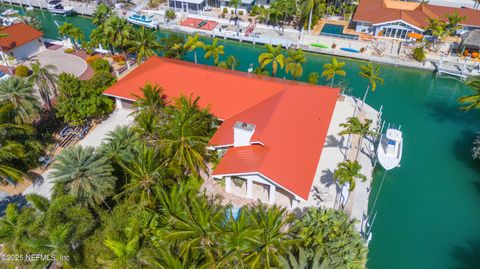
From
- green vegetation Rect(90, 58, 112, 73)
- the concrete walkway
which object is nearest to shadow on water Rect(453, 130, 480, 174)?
the concrete walkway

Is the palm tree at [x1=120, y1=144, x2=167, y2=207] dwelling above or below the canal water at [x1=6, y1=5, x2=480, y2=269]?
above

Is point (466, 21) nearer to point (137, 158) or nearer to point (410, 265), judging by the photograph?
point (410, 265)

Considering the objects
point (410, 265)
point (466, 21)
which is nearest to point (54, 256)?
point (410, 265)

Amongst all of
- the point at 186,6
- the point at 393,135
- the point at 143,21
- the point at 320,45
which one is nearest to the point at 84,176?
the point at 393,135

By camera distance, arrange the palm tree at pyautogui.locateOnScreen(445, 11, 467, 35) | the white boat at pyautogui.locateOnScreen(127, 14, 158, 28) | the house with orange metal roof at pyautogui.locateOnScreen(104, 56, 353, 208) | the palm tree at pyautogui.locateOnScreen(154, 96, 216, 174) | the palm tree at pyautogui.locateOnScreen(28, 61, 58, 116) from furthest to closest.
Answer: the white boat at pyautogui.locateOnScreen(127, 14, 158, 28), the palm tree at pyautogui.locateOnScreen(445, 11, 467, 35), the palm tree at pyautogui.locateOnScreen(28, 61, 58, 116), the house with orange metal roof at pyautogui.locateOnScreen(104, 56, 353, 208), the palm tree at pyautogui.locateOnScreen(154, 96, 216, 174)

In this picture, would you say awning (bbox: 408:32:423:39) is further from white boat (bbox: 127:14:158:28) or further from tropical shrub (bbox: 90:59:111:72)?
tropical shrub (bbox: 90:59:111:72)

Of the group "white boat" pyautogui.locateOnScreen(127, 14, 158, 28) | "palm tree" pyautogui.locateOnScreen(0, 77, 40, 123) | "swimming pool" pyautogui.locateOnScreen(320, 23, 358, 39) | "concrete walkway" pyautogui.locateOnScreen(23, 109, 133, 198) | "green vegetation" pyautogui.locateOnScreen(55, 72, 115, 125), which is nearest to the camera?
"palm tree" pyautogui.locateOnScreen(0, 77, 40, 123)

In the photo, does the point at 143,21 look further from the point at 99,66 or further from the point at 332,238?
the point at 332,238
